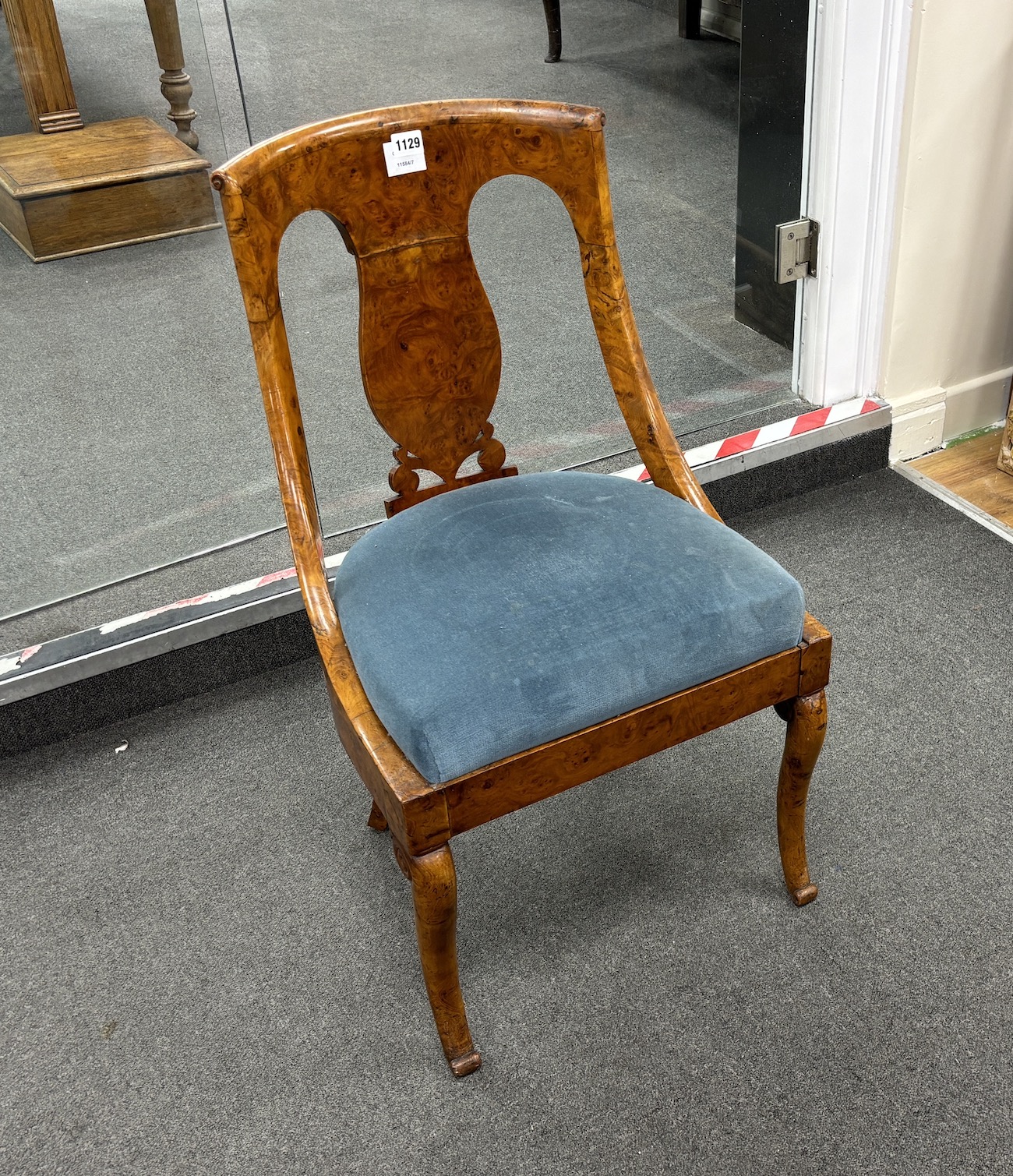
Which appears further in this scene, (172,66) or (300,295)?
(300,295)

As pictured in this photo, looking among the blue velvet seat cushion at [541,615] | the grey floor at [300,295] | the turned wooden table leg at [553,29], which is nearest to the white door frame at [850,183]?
the grey floor at [300,295]

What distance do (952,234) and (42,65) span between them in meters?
1.49

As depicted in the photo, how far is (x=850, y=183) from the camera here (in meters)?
1.95

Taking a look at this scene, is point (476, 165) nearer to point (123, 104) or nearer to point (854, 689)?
point (123, 104)

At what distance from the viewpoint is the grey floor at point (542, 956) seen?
1.18 meters

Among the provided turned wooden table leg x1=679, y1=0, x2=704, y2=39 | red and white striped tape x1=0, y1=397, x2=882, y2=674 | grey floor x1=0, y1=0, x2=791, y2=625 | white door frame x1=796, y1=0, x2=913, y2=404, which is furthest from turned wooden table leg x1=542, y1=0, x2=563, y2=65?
red and white striped tape x1=0, y1=397, x2=882, y2=674

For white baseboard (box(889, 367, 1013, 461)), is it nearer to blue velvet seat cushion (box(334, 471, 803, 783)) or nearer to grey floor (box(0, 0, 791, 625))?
grey floor (box(0, 0, 791, 625))

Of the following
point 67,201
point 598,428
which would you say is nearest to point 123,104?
point 67,201

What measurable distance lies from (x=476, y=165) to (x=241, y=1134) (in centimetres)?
105

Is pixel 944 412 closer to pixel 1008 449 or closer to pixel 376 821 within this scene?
pixel 1008 449

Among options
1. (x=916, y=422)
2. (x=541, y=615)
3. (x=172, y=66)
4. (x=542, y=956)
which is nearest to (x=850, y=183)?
(x=916, y=422)

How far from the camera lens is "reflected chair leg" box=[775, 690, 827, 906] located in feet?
4.01

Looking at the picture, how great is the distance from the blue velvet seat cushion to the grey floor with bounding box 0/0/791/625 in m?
0.64

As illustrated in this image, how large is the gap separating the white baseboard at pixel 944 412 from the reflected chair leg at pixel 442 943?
144 centimetres
